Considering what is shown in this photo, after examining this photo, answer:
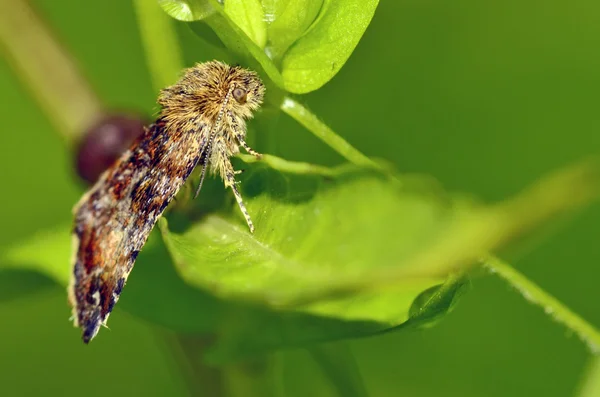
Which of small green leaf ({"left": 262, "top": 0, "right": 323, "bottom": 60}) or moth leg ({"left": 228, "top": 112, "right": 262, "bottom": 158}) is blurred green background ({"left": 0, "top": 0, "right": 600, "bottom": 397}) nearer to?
moth leg ({"left": 228, "top": 112, "right": 262, "bottom": 158})

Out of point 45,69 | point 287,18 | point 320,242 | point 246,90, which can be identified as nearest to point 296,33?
point 287,18

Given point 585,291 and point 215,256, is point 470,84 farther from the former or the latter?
point 215,256

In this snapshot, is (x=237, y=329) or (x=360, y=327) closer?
(x=360, y=327)

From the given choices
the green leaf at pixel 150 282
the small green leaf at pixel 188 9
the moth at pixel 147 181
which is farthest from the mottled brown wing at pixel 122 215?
the small green leaf at pixel 188 9

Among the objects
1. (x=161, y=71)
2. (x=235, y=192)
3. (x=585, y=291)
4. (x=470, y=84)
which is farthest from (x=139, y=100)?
(x=235, y=192)

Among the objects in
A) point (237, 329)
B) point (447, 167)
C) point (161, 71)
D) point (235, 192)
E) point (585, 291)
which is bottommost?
point (585, 291)

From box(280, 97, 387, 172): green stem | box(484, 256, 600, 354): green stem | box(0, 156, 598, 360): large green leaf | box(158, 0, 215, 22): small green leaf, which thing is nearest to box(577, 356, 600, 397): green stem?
box(484, 256, 600, 354): green stem

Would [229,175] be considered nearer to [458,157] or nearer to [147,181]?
[147,181]

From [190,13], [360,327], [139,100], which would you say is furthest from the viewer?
[139,100]
